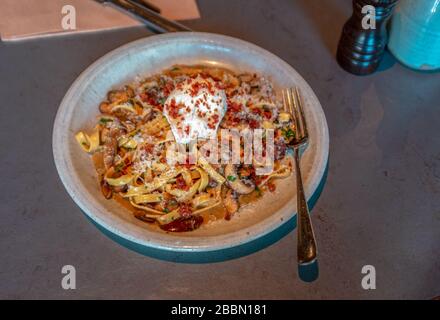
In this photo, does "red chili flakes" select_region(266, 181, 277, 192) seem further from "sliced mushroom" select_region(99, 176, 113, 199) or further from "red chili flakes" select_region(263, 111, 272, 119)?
"sliced mushroom" select_region(99, 176, 113, 199)

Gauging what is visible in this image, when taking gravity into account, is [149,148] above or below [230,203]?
above

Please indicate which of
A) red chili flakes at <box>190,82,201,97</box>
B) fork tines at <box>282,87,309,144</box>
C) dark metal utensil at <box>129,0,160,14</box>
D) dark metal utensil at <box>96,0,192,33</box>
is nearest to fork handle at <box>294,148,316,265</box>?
fork tines at <box>282,87,309,144</box>

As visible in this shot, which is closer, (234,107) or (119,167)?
(119,167)

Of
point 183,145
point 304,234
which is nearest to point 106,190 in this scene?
point 183,145

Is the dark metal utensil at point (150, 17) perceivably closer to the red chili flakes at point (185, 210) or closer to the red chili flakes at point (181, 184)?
the red chili flakes at point (181, 184)

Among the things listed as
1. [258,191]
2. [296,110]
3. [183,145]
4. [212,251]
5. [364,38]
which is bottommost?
[212,251]

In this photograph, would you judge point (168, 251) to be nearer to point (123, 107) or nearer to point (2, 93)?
point (123, 107)

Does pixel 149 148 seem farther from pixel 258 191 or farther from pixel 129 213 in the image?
pixel 258 191

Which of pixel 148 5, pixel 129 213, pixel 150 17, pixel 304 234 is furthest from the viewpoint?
pixel 148 5
